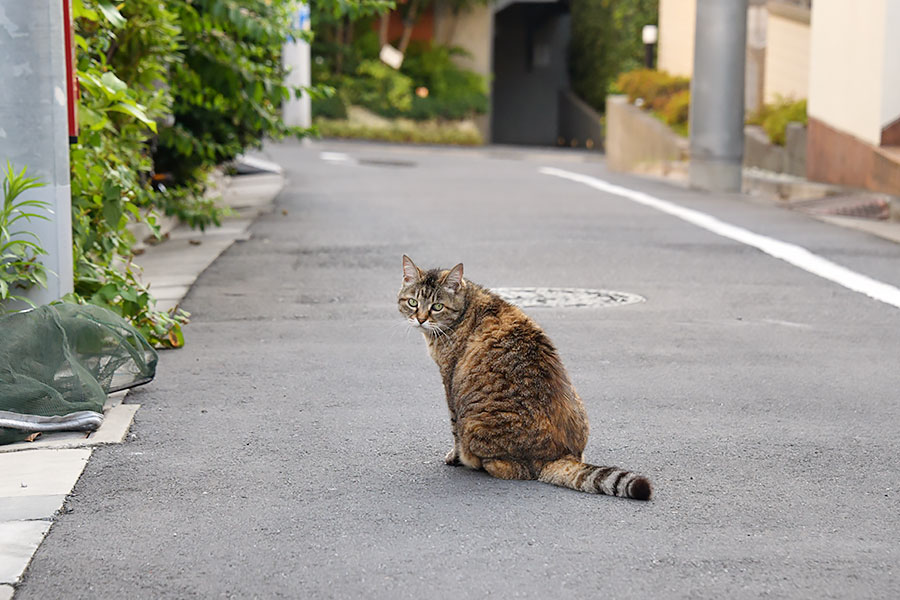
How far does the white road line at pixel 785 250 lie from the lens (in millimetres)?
10906

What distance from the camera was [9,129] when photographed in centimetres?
723

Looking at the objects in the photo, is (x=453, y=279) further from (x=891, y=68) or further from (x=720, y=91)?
(x=720, y=91)

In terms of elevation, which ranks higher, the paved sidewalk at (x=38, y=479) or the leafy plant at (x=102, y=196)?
the leafy plant at (x=102, y=196)

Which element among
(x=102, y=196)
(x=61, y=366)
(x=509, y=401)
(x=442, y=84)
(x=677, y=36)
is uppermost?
(x=677, y=36)

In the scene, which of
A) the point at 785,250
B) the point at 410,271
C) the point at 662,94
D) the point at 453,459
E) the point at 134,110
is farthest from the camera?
the point at 662,94

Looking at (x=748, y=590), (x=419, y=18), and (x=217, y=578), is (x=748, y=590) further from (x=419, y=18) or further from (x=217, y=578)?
(x=419, y=18)

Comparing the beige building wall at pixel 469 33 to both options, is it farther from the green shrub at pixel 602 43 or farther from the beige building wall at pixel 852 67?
the beige building wall at pixel 852 67

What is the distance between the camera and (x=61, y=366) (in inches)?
261

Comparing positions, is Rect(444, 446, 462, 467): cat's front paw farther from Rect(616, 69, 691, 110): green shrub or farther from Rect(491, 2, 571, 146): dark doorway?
Rect(491, 2, 571, 146): dark doorway

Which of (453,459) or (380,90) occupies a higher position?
(380,90)

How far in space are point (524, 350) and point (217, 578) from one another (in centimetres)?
175

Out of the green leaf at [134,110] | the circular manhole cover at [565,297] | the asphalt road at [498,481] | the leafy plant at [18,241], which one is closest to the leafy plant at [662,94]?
the asphalt road at [498,481]

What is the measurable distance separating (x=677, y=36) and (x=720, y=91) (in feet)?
39.1

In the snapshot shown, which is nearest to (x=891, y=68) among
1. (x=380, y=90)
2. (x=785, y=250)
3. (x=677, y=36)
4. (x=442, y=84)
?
(x=785, y=250)
